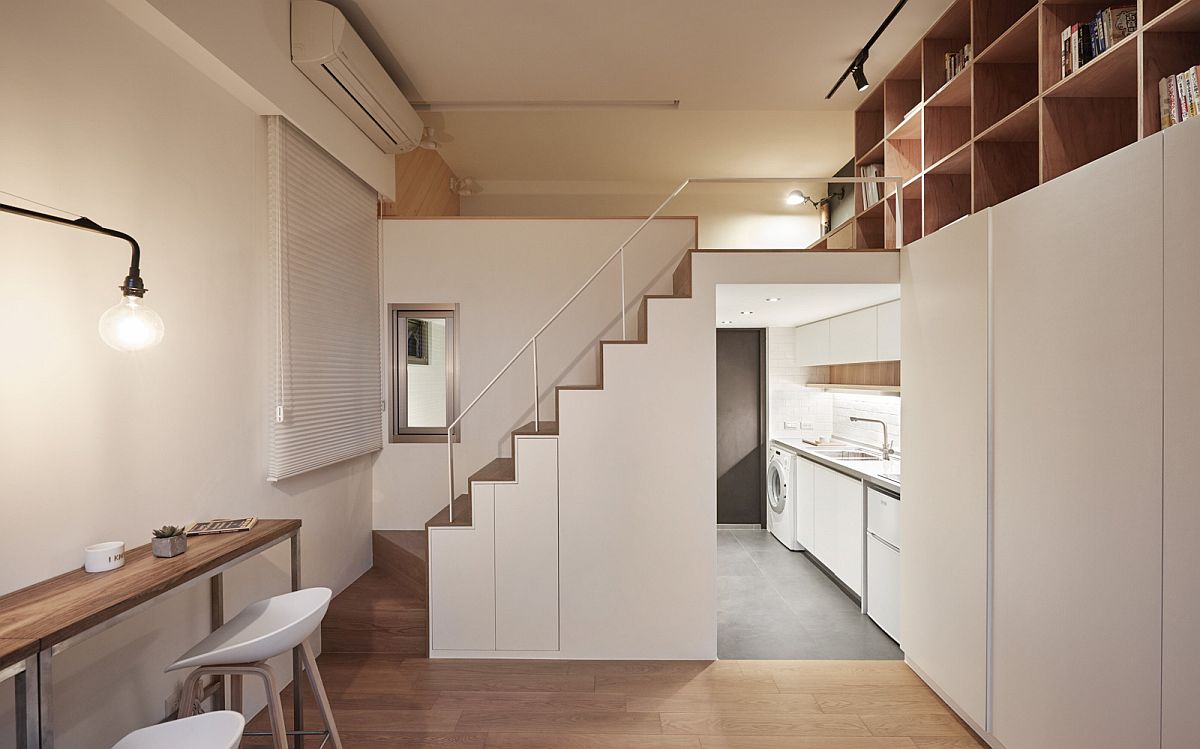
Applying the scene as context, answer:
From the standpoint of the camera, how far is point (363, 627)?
3.53 metres

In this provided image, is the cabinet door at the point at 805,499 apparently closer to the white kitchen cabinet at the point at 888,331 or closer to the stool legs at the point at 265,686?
the white kitchen cabinet at the point at 888,331

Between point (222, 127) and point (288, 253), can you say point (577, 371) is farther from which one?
point (222, 127)

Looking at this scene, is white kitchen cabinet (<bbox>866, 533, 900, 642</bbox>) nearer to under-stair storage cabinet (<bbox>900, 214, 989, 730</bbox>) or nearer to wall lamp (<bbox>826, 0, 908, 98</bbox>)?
under-stair storage cabinet (<bbox>900, 214, 989, 730</bbox>)

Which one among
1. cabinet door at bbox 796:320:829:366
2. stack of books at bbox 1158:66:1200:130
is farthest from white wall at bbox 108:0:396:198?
cabinet door at bbox 796:320:829:366

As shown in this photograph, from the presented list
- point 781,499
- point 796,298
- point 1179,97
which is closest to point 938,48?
point 796,298

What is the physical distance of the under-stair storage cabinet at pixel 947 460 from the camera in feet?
8.54

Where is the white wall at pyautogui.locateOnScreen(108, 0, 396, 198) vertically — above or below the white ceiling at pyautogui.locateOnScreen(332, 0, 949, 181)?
below

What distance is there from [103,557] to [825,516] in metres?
4.43

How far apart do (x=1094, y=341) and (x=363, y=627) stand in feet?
12.2

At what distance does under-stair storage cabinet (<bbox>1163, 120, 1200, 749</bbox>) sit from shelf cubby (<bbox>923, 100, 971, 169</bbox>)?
166cm

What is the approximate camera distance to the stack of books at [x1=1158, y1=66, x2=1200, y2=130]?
5.93ft

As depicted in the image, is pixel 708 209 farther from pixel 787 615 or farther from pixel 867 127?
pixel 787 615

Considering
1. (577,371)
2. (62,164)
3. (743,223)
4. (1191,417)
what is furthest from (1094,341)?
(743,223)

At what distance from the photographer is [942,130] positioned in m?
3.31
